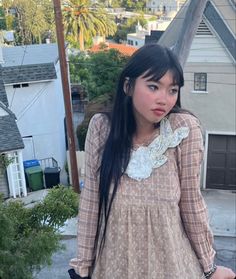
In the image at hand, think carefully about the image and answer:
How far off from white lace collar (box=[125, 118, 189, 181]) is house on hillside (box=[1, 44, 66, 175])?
11.7 metres

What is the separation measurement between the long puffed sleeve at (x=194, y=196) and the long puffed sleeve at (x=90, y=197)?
32cm

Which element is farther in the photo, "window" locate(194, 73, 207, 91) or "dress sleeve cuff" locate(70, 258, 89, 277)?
"window" locate(194, 73, 207, 91)

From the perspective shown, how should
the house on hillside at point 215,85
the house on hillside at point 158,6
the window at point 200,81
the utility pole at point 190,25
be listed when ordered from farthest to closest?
the house on hillside at point 158,6 < the window at point 200,81 < the house on hillside at point 215,85 < the utility pole at point 190,25

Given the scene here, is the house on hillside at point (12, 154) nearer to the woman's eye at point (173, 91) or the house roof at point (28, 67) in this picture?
the house roof at point (28, 67)

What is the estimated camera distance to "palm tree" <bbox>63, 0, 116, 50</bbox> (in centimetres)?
2620

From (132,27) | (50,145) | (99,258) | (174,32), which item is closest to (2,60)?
(50,145)

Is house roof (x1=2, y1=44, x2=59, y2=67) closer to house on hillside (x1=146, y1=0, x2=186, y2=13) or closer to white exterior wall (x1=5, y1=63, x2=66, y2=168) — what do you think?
white exterior wall (x1=5, y1=63, x2=66, y2=168)

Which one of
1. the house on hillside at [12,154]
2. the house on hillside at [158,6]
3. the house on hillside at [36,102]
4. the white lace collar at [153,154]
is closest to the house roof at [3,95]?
the house on hillside at [36,102]

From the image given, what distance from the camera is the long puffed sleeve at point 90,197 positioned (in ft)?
5.92

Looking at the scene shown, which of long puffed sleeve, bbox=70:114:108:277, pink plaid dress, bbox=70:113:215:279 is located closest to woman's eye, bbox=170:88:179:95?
pink plaid dress, bbox=70:113:215:279

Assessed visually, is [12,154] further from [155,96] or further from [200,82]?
[155,96]

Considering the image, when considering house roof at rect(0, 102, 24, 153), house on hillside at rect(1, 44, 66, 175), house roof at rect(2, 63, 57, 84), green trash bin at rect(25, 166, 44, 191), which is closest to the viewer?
house roof at rect(0, 102, 24, 153)

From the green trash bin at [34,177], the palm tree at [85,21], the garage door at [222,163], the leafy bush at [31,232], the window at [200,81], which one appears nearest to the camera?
the leafy bush at [31,232]

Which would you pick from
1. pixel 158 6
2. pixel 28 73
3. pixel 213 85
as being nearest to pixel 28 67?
pixel 28 73
